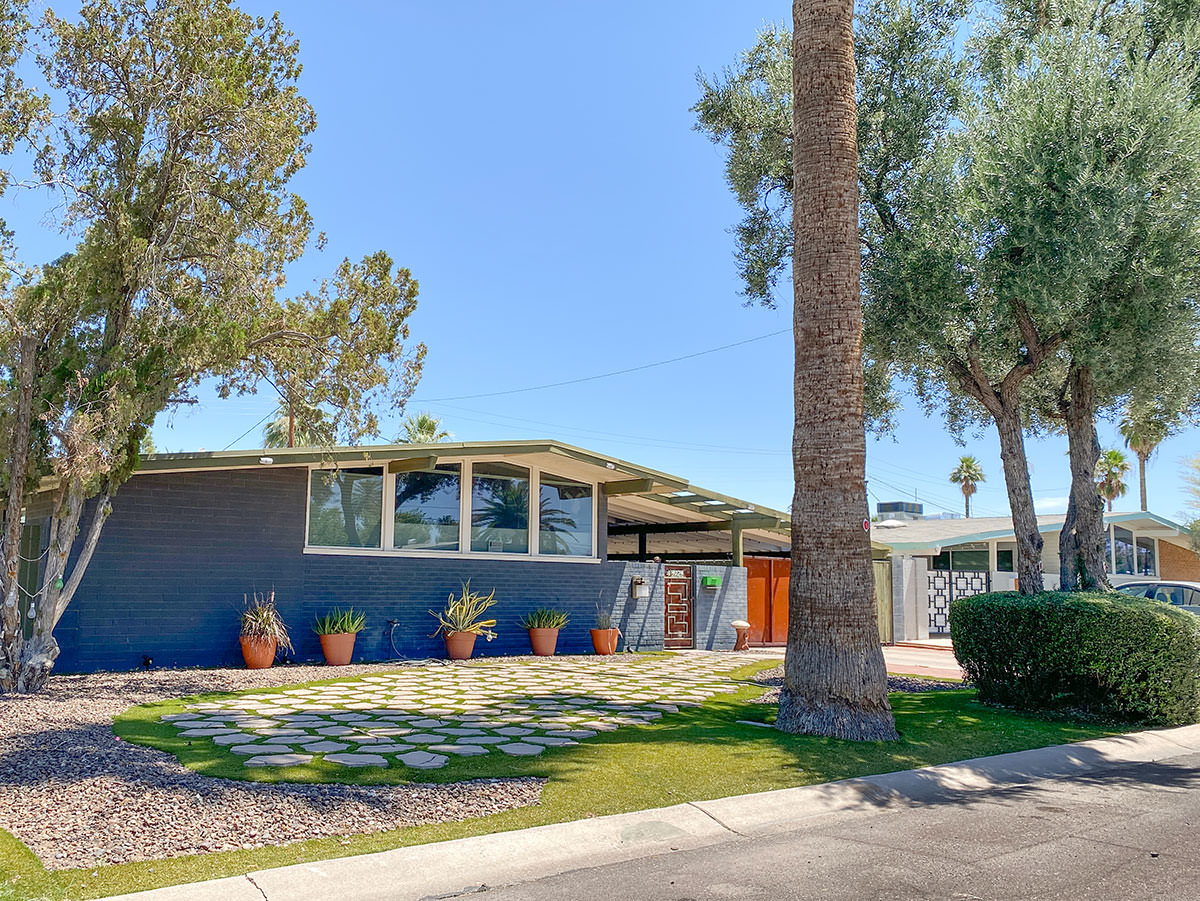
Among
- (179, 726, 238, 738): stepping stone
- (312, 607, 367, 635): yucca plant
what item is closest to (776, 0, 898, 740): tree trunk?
(179, 726, 238, 738): stepping stone

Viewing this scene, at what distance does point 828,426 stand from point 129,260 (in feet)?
25.7

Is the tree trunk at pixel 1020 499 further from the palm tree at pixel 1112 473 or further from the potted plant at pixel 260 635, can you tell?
the palm tree at pixel 1112 473

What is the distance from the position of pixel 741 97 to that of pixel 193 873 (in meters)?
12.7

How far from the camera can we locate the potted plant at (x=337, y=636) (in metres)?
14.1

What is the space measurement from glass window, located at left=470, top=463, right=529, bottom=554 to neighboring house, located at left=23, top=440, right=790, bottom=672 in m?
0.03

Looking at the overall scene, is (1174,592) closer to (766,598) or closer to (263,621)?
(766,598)

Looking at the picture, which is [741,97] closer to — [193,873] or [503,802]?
[503,802]

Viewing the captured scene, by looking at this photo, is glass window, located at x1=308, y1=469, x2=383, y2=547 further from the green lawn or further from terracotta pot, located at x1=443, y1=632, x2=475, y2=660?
the green lawn

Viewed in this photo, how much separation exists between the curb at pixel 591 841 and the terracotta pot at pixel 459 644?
30.7 ft

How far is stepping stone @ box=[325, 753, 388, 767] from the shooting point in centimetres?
687

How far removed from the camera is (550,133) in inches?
1030

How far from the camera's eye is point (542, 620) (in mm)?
16625

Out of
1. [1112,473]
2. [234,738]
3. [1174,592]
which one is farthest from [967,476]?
[234,738]

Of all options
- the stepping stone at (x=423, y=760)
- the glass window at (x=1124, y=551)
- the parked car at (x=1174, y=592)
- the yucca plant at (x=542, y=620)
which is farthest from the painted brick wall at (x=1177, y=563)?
the stepping stone at (x=423, y=760)
